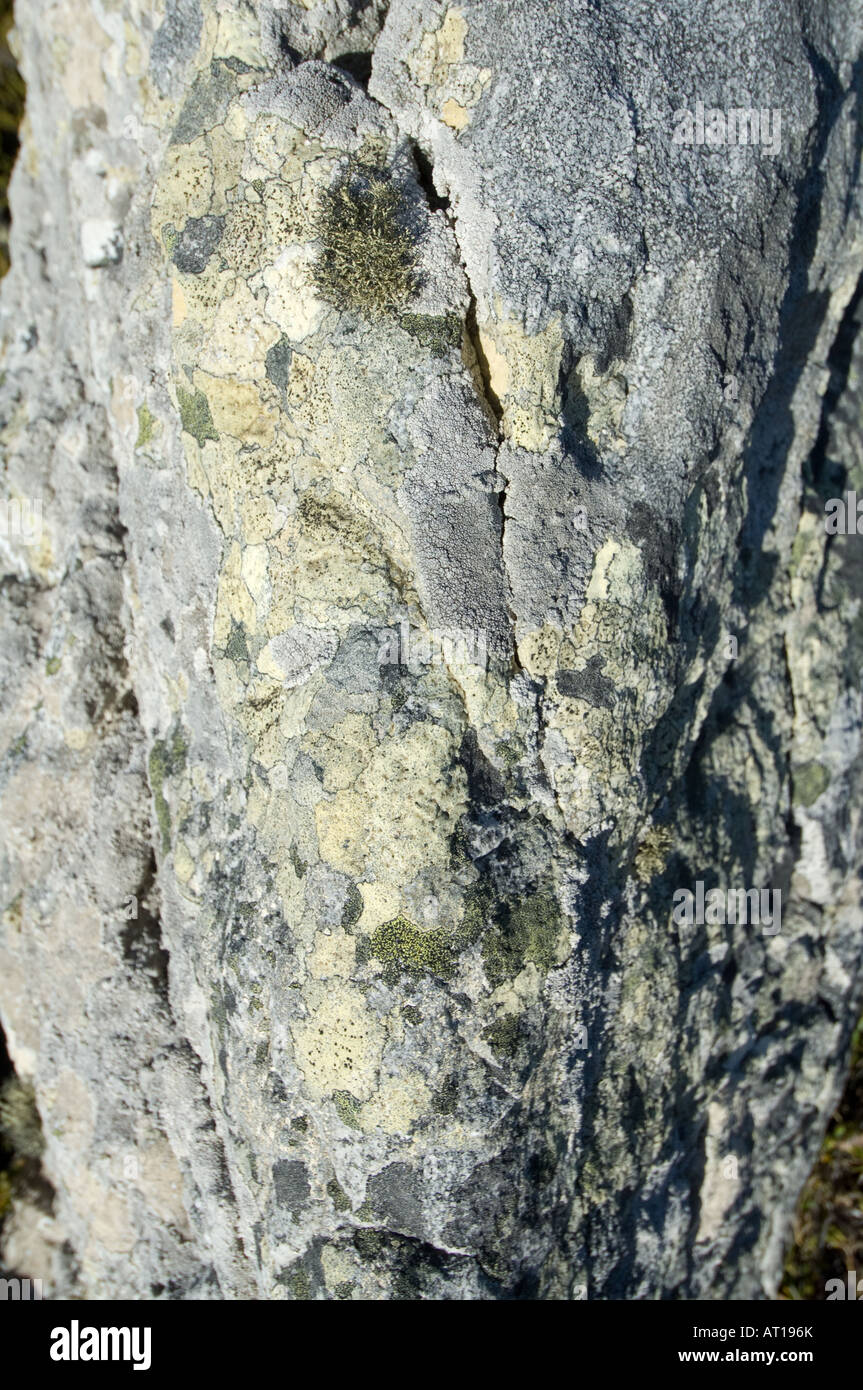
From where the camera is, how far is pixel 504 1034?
2.40 meters

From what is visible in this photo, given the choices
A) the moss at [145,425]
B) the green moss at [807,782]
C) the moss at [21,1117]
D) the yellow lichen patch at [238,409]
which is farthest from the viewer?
the moss at [21,1117]

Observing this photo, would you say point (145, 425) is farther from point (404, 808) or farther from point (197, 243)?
point (404, 808)

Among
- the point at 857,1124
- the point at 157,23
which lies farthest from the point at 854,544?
the point at 157,23

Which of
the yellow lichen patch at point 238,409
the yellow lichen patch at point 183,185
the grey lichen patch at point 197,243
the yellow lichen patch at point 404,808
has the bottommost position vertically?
the yellow lichen patch at point 404,808

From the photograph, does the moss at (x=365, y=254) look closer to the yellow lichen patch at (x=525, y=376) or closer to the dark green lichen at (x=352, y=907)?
the yellow lichen patch at (x=525, y=376)

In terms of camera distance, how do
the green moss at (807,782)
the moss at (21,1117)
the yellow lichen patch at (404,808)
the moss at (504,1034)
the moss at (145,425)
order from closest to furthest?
the yellow lichen patch at (404,808)
the moss at (504,1034)
the moss at (145,425)
the green moss at (807,782)
the moss at (21,1117)

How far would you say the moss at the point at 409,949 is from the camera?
7.55ft

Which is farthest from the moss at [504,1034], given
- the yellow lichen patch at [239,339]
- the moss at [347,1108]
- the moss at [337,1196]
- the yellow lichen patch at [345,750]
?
the yellow lichen patch at [239,339]

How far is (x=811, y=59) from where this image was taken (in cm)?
274

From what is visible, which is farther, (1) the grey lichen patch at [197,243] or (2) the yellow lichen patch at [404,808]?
(1) the grey lichen patch at [197,243]

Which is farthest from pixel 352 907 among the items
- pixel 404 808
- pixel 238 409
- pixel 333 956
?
pixel 238 409

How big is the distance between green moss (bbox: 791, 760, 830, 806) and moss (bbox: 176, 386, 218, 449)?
2251 millimetres

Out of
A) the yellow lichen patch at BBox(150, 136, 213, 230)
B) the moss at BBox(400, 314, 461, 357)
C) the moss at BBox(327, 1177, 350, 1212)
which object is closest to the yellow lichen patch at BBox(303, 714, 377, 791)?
the moss at BBox(400, 314, 461, 357)
